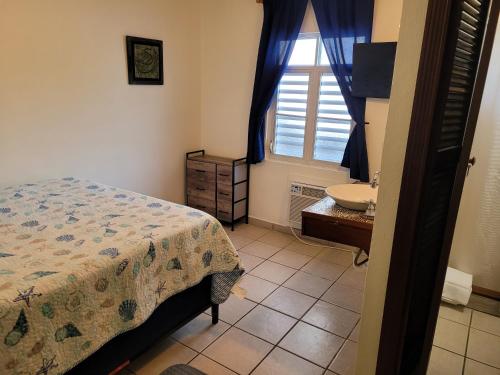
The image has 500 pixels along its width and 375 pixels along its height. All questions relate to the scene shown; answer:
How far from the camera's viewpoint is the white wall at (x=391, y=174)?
116 centimetres

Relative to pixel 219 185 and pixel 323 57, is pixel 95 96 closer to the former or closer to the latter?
pixel 219 185

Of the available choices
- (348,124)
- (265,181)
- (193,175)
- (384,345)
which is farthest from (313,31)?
(384,345)

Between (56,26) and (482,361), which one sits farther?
(56,26)

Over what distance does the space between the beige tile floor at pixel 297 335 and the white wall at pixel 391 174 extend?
719 mm

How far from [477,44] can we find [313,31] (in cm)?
216

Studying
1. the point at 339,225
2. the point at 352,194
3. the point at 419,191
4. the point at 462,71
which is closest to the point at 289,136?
the point at 352,194

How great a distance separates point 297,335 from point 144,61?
2.66 metres

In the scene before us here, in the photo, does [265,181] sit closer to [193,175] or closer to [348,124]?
[193,175]

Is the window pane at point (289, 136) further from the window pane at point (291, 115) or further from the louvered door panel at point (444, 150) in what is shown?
the louvered door panel at point (444, 150)

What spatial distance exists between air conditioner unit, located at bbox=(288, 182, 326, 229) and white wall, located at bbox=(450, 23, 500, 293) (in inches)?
47.8

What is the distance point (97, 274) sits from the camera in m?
1.57

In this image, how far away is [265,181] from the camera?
391 cm

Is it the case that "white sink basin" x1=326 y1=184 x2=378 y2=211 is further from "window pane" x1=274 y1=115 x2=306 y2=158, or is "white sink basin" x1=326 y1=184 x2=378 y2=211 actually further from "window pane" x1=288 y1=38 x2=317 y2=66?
"window pane" x1=288 y1=38 x2=317 y2=66

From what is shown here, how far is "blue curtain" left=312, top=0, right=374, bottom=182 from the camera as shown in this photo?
2.99 metres
